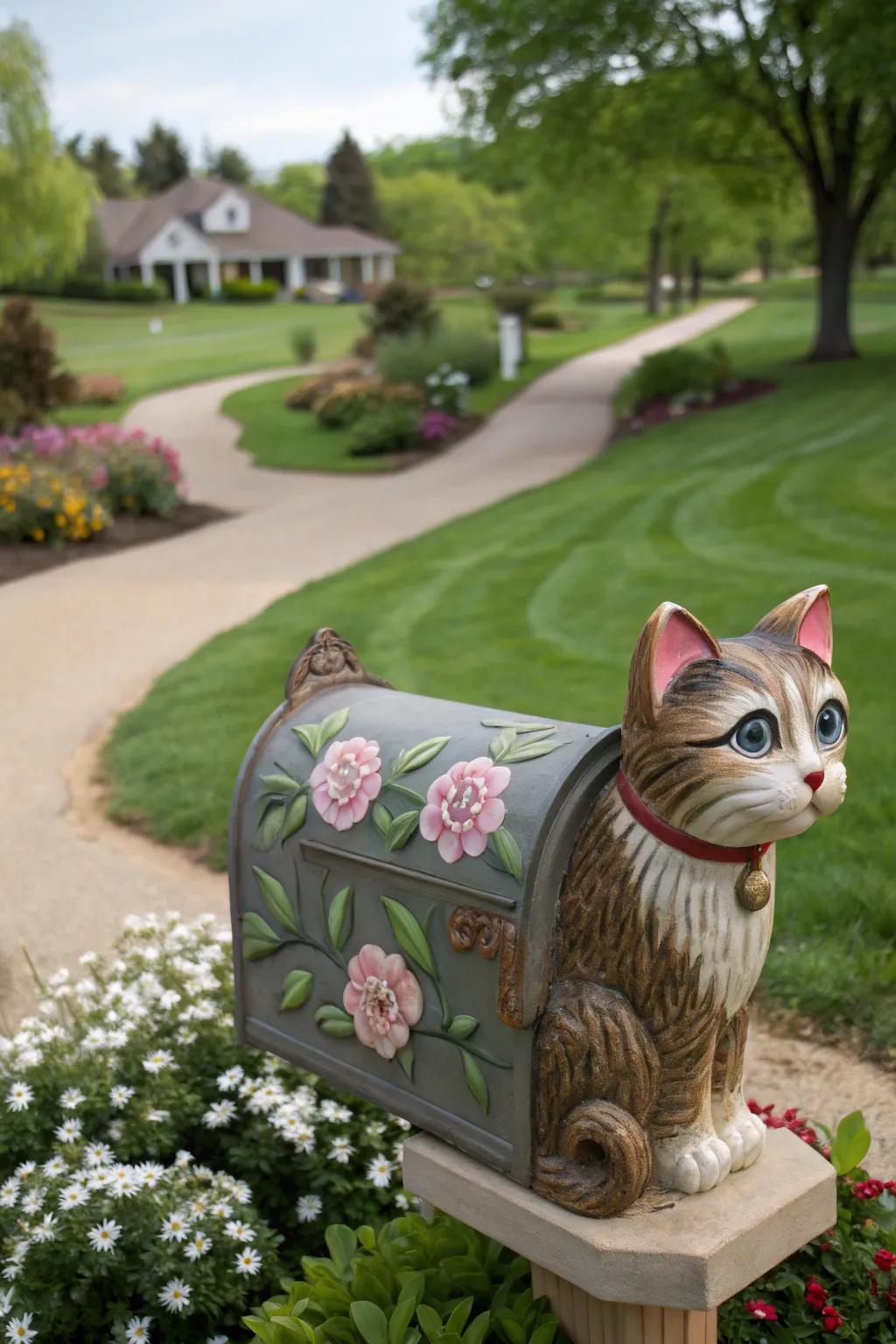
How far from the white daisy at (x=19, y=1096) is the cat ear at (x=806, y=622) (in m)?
2.41

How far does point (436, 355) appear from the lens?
2455 cm

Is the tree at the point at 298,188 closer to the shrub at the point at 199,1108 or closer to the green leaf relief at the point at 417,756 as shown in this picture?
the shrub at the point at 199,1108

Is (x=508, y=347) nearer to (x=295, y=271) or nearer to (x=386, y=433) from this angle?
(x=386, y=433)

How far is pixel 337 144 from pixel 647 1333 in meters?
79.1

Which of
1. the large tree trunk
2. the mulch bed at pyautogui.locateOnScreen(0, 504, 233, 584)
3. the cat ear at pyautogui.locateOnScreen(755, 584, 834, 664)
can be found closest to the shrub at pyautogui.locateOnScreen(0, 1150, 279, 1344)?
the cat ear at pyautogui.locateOnScreen(755, 584, 834, 664)

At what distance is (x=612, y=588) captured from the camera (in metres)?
10.2

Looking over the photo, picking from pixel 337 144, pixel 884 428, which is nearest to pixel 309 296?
pixel 337 144

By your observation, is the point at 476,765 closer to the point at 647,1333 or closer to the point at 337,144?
the point at 647,1333

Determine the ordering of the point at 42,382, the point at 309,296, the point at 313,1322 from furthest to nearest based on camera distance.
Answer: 1. the point at 309,296
2. the point at 42,382
3. the point at 313,1322

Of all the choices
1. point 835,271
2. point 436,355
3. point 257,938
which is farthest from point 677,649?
point 436,355

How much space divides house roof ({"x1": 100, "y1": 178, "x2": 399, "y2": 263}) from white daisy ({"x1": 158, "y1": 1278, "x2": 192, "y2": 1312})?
65.0m

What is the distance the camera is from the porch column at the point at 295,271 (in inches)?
2621

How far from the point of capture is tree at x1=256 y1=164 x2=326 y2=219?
279 feet

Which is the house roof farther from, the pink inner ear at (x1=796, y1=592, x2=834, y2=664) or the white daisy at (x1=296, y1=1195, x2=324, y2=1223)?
the pink inner ear at (x1=796, y1=592, x2=834, y2=664)
